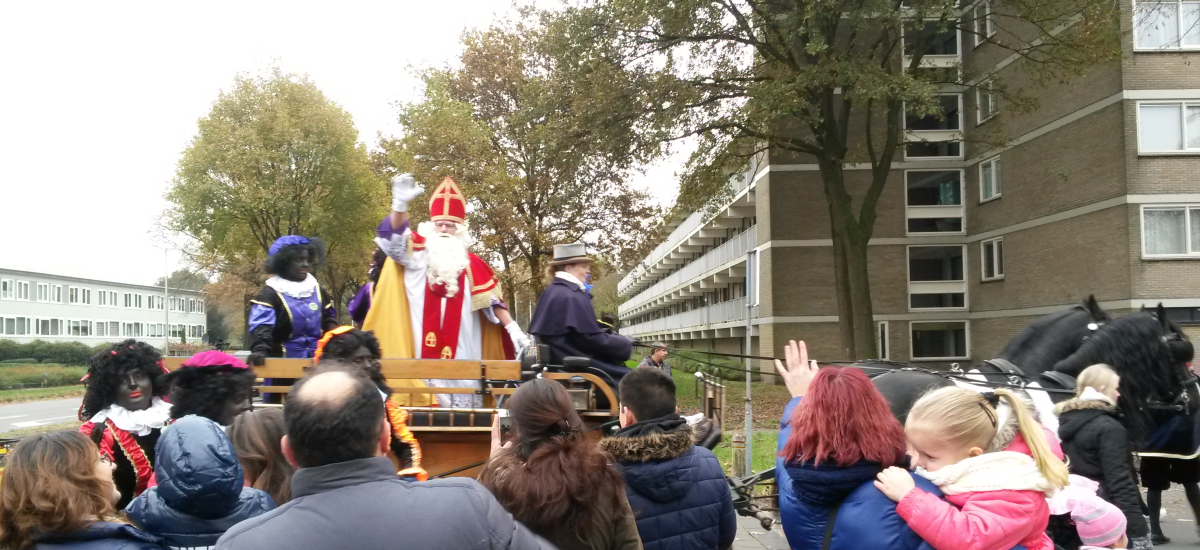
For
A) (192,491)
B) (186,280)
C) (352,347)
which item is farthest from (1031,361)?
(186,280)

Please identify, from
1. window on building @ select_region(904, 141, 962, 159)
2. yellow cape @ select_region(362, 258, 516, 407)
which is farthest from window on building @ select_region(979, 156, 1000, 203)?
yellow cape @ select_region(362, 258, 516, 407)

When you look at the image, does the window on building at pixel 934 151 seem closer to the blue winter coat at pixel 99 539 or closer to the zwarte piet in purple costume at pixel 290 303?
the zwarte piet in purple costume at pixel 290 303

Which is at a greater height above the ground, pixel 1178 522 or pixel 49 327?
pixel 49 327

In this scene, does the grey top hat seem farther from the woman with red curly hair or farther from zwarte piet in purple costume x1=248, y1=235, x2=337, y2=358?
the woman with red curly hair

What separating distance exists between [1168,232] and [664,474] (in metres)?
21.7

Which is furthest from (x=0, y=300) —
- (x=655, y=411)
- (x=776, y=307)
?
(x=655, y=411)

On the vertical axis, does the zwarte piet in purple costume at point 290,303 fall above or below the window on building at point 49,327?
above

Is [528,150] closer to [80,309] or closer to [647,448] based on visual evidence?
[647,448]

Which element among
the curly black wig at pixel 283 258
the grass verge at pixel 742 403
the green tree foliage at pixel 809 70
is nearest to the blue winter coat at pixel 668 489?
the curly black wig at pixel 283 258

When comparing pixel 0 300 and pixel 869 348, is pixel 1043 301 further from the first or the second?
pixel 0 300

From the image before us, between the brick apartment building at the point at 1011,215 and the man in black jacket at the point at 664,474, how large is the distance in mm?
18152

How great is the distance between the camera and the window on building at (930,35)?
17562mm

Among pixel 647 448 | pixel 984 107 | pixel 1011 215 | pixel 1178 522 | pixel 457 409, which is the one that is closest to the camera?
pixel 647 448

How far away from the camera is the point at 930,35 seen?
18703 mm
